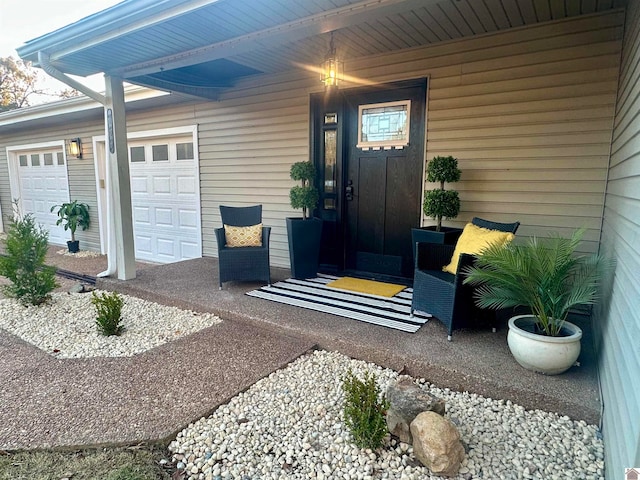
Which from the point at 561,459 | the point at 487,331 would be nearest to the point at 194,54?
the point at 487,331

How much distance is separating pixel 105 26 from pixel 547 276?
12.0ft

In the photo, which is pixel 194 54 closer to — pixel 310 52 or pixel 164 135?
pixel 310 52

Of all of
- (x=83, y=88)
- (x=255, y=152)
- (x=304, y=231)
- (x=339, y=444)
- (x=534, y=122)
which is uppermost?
(x=83, y=88)

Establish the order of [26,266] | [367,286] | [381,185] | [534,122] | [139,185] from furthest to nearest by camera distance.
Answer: [139,185] → [381,185] → [367,286] → [26,266] → [534,122]

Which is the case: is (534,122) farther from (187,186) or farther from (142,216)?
(142,216)

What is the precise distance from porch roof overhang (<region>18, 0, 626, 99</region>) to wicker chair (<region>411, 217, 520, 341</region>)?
5.40 ft

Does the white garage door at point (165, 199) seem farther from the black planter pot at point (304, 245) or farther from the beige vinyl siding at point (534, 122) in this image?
the beige vinyl siding at point (534, 122)

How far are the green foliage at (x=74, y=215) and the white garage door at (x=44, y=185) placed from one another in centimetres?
57

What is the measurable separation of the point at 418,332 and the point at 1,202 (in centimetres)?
1043

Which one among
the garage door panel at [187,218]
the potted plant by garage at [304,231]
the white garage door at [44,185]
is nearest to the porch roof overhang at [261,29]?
the potted plant by garage at [304,231]

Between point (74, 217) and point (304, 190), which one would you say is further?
point (74, 217)

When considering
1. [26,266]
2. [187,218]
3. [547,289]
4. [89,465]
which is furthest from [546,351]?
[187,218]

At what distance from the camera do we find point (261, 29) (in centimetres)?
291

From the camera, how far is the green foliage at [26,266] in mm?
3561
